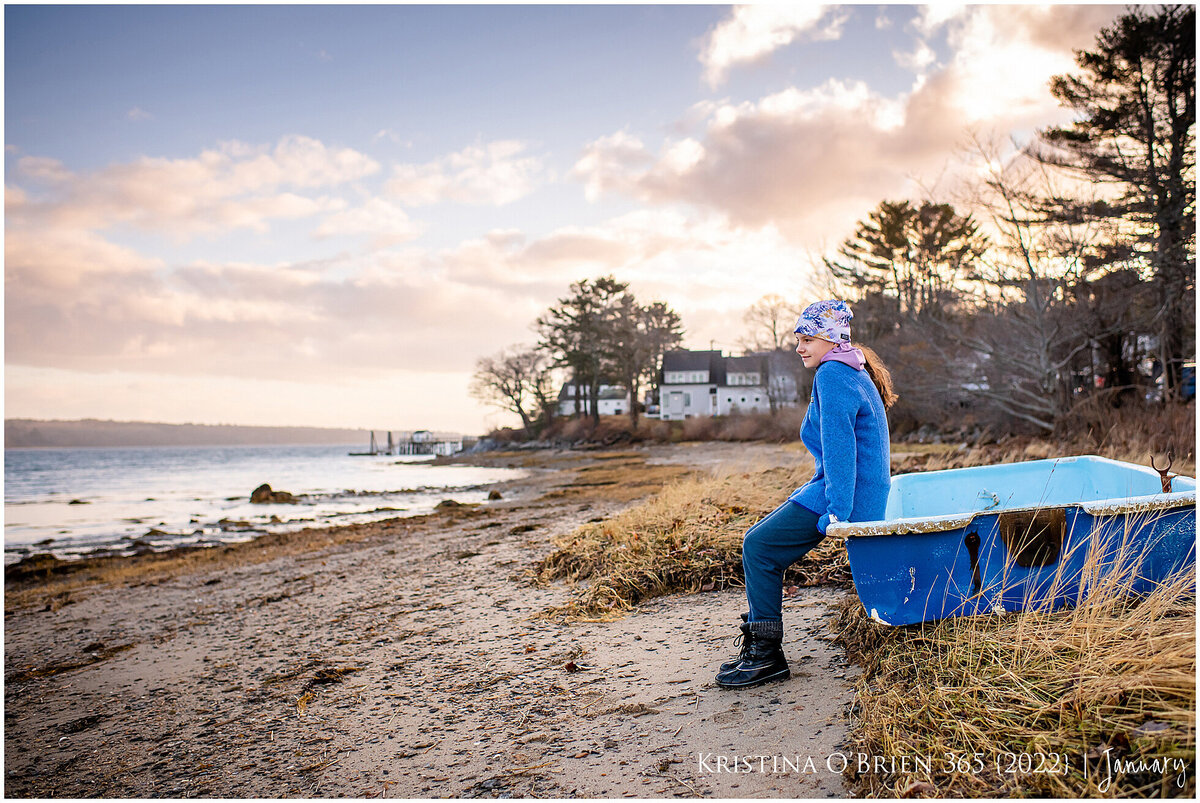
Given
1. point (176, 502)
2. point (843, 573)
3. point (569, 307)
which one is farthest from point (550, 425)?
point (843, 573)

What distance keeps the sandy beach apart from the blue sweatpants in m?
0.43

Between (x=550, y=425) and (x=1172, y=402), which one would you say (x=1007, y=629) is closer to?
(x=1172, y=402)

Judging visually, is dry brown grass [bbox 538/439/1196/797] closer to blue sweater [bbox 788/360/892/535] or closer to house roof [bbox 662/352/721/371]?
blue sweater [bbox 788/360/892/535]

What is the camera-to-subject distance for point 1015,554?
3.36 m

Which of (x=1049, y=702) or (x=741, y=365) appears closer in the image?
(x=1049, y=702)

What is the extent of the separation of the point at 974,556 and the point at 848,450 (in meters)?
0.74

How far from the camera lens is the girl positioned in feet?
11.5

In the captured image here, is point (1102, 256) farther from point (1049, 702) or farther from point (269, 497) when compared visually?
point (269, 497)

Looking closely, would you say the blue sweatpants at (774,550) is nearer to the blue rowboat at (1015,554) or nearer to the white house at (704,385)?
the blue rowboat at (1015,554)

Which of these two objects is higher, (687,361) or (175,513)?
(687,361)

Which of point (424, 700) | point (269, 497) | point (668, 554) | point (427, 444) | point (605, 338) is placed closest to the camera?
point (424, 700)

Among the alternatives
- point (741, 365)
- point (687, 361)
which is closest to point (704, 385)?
point (687, 361)

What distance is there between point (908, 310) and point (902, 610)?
20461 millimetres

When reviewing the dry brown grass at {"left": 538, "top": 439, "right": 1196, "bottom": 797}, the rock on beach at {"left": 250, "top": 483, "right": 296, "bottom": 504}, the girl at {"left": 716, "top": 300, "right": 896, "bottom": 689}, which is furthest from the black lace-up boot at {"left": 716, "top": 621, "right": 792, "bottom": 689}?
the rock on beach at {"left": 250, "top": 483, "right": 296, "bottom": 504}
